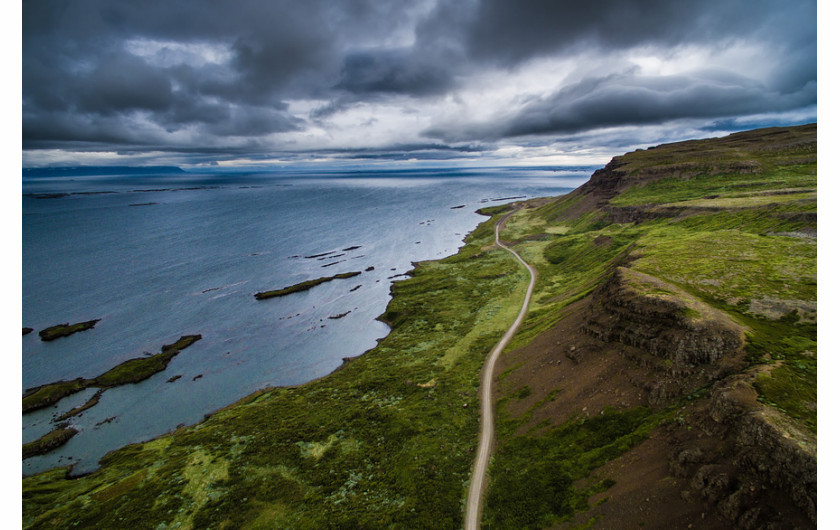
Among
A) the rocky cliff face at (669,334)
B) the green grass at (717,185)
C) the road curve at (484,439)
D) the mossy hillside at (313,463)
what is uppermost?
the green grass at (717,185)

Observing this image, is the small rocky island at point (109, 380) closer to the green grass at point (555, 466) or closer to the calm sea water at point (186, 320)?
the calm sea water at point (186, 320)

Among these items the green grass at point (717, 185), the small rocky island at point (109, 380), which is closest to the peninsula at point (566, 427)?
the small rocky island at point (109, 380)

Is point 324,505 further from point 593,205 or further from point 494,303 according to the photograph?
point 593,205

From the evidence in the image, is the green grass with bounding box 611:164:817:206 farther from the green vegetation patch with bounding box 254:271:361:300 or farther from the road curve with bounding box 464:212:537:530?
the green vegetation patch with bounding box 254:271:361:300

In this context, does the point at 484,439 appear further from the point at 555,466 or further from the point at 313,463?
the point at 313,463

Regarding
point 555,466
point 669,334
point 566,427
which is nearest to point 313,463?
point 555,466
